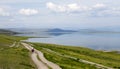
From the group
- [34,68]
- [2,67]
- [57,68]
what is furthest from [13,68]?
[57,68]

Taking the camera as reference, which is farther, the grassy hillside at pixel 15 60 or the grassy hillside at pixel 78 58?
the grassy hillside at pixel 78 58

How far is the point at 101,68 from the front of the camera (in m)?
59.8

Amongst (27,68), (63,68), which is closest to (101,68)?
(63,68)

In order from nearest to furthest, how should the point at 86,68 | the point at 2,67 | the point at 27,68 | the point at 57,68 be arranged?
the point at 2,67 < the point at 27,68 < the point at 57,68 < the point at 86,68

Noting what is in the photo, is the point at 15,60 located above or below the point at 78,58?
above

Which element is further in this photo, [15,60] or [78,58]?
[78,58]

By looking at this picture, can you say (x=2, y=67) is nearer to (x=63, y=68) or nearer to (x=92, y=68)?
(x=63, y=68)

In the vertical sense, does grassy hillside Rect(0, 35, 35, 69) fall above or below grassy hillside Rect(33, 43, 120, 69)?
above

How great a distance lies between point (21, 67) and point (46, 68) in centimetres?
470

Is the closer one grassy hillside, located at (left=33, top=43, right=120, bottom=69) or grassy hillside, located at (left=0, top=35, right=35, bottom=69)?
grassy hillside, located at (left=0, top=35, right=35, bottom=69)

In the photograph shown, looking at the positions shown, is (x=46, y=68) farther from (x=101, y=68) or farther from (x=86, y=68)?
(x=101, y=68)

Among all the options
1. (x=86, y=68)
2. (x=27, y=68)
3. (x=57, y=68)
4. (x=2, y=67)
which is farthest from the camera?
(x=86, y=68)

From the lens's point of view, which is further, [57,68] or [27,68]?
[57,68]

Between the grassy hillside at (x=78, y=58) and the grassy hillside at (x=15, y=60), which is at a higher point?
the grassy hillside at (x=15, y=60)
